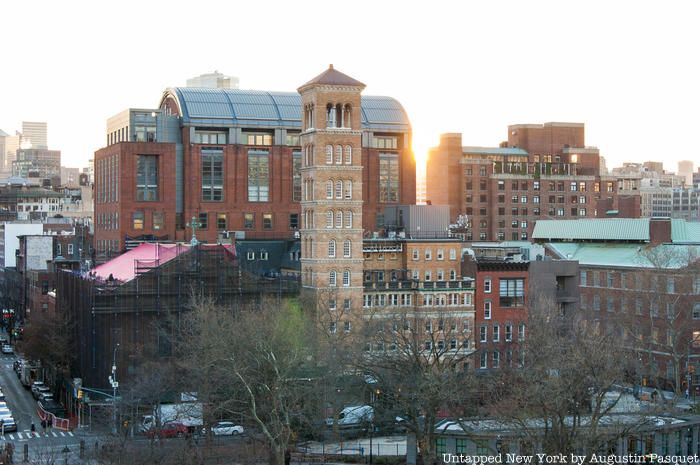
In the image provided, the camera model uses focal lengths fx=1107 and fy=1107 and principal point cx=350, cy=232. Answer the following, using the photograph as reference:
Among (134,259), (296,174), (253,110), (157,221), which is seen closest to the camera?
(134,259)

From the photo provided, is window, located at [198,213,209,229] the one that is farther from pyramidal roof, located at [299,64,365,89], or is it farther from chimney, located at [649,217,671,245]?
chimney, located at [649,217,671,245]

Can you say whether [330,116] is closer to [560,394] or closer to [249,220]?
[249,220]

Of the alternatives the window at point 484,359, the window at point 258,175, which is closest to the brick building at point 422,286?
the window at point 484,359

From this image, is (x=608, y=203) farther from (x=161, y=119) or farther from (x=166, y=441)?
(x=166, y=441)

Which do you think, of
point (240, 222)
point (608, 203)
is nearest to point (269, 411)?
point (240, 222)

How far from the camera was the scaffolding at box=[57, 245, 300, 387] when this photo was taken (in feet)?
331

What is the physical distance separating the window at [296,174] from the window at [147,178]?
18328mm

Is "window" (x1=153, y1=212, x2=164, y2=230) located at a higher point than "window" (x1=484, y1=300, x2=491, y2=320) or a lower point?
higher

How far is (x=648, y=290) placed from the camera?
113188 mm

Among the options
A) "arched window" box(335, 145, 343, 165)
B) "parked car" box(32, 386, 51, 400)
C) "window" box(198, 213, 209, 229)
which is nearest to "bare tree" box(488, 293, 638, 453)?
"arched window" box(335, 145, 343, 165)

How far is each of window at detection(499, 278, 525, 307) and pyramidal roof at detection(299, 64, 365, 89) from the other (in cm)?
2629

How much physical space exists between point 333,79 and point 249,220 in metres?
41.0

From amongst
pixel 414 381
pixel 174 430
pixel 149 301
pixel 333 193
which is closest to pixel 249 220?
pixel 333 193

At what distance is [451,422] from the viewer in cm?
7706
